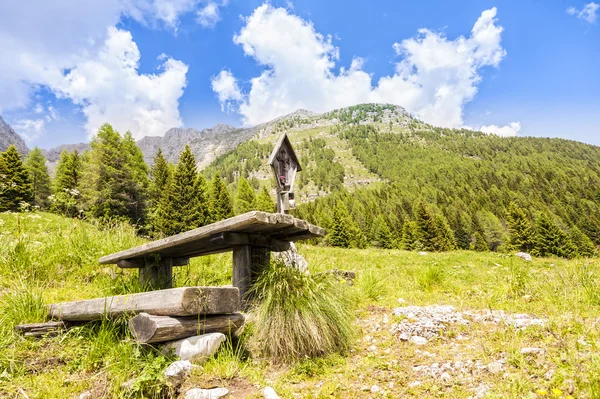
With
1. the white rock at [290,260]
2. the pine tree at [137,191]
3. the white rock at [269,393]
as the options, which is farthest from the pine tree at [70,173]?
the white rock at [269,393]

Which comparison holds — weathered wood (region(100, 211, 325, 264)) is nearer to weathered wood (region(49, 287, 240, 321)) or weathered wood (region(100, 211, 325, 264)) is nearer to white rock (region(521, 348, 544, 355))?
weathered wood (region(49, 287, 240, 321))

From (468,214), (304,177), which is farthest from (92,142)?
(304,177)

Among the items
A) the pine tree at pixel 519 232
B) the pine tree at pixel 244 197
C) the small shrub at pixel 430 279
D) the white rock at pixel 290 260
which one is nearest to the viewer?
the white rock at pixel 290 260

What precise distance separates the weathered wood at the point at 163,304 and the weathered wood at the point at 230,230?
75cm

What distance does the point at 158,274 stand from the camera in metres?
5.35

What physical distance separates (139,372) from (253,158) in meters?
189

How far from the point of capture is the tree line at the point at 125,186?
30922mm

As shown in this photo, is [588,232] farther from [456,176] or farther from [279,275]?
[279,275]

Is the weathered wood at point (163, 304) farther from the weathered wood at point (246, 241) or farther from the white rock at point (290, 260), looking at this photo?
the white rock at point (290, 260)

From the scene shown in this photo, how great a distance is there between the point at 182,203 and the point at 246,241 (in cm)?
3664

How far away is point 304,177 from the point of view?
166 meters

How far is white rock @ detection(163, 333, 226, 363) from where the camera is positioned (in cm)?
299

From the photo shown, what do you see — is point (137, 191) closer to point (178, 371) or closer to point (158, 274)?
point (158, 274)

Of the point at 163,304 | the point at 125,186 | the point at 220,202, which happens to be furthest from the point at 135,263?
the point at 220,202
